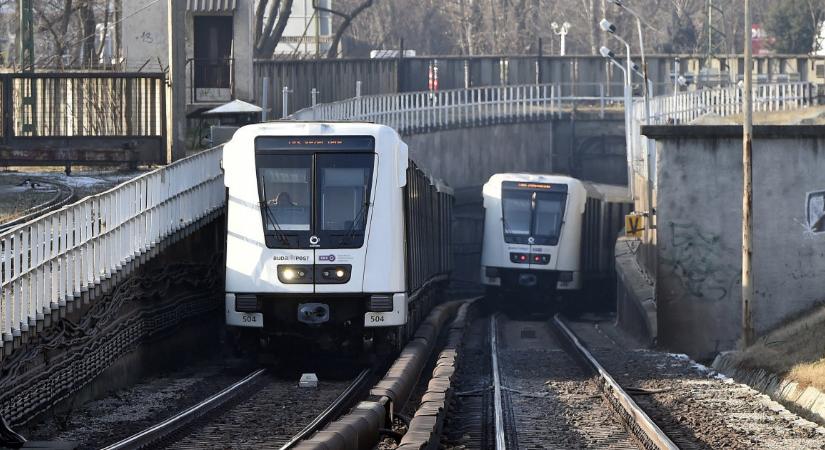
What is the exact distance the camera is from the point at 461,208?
50.6 metres

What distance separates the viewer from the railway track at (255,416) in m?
13.3

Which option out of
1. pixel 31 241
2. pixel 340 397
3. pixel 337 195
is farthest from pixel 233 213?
pixel 31 241

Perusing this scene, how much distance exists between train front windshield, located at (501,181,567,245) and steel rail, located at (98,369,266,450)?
2021cm

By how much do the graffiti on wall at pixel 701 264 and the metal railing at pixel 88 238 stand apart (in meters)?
8.26

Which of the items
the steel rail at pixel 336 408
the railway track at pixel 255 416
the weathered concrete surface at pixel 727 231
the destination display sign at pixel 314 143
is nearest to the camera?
the railway track at pixel 255 416

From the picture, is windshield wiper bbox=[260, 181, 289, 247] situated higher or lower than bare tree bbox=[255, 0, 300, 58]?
lower

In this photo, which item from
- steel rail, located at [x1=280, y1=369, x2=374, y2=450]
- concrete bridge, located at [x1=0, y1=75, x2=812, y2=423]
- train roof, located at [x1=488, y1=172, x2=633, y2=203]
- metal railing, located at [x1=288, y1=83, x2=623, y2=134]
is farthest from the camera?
metal railing, located at [x1=288, y1=83, x2=623, y2=134]

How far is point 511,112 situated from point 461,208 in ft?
27.6

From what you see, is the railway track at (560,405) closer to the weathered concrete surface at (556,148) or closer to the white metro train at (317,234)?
the white metro train at (317,234)

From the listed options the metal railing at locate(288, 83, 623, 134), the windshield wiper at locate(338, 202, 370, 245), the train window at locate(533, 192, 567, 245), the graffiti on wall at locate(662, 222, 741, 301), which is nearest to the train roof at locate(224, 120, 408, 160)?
the windshield wiper at locate(338, 202, 370, 245)

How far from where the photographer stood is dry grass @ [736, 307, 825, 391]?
59.9 feet

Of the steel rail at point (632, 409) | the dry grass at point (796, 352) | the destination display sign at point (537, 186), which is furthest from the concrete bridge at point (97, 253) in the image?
the steel rail at point (632, 409)

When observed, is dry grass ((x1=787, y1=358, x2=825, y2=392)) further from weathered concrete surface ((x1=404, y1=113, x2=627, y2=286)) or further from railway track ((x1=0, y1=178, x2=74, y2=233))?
weathered concrete surface ((x1=404, y1=113, x2=627, y2=286))

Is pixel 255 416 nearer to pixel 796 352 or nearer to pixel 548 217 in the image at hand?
pixel 796 352
